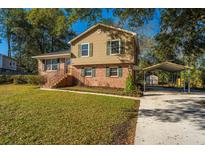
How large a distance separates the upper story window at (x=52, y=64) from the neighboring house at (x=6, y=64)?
17.5 m

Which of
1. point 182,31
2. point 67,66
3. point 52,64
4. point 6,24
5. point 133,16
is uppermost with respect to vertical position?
point 6,24

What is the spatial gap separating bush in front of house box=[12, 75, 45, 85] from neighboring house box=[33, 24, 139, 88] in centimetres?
227

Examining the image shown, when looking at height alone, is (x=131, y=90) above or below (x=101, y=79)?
below

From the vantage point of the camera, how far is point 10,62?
34.3 meters

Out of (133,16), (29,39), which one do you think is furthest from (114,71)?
(29,39)

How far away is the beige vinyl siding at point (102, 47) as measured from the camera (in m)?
13.9

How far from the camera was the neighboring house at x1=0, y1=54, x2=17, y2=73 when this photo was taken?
31.1 m

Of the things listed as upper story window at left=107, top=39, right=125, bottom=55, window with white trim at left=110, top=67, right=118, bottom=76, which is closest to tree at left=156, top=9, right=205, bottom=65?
upper story window at left=107, top=39, right=125, bottom=55

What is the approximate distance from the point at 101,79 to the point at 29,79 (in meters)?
9.17

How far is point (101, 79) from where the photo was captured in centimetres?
1540

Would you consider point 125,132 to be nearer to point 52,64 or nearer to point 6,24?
point 52,64

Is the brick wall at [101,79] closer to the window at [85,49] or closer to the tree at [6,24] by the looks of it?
the window at [85,49]
